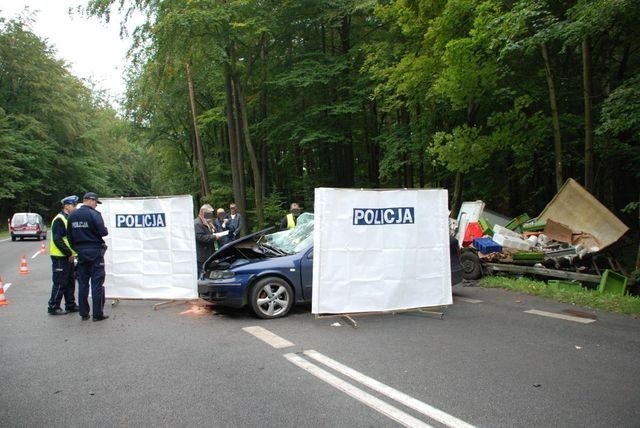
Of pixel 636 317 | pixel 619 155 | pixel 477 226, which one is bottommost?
pixel 636 317

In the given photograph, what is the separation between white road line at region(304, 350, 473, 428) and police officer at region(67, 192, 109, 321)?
383 centimetres

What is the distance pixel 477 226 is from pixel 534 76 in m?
6.49

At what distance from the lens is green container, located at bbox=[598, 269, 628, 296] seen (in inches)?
380

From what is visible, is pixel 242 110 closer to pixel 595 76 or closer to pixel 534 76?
pixel 534 76

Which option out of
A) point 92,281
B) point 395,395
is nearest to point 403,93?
point 92,281

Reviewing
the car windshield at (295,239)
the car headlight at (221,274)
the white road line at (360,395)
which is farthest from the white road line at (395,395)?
the car windshield at (295,239)

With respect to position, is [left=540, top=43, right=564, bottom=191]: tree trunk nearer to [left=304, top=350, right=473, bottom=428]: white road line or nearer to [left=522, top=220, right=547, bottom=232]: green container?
[left=522, top=220, right=547, bottom=232]: green container

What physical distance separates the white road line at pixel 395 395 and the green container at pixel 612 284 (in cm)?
671

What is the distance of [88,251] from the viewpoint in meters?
7.52

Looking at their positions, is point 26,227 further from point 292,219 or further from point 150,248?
point 150,248

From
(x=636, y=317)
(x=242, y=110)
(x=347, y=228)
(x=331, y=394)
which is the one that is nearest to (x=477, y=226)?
(x=636, y=317)

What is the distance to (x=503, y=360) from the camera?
17.5 ft

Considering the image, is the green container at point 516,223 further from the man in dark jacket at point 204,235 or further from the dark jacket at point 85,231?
the dark jacket at point 85,231

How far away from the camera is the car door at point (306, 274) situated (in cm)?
774
